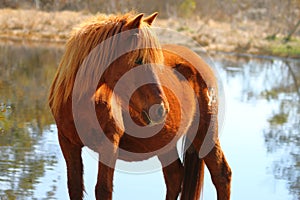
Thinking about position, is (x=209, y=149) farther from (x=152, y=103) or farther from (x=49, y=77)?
(x=49, y=77)

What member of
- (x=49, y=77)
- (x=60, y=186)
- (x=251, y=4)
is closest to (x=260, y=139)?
(x=60, y=186)

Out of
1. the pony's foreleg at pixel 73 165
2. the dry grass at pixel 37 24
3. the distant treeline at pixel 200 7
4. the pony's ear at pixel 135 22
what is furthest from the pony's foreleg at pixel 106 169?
the dry grass at pixel 37 24

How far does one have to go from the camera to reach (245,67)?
2452 centimetres

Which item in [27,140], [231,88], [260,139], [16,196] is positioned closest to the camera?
[16,196]

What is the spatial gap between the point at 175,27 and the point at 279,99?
1718 centimetres

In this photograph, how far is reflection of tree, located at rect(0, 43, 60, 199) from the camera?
22.4 ft

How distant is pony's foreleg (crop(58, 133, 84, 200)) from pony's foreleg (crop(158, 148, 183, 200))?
3.95 feet

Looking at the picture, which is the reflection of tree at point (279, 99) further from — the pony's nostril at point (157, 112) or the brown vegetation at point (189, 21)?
the brown vegetation at point (189, 21)

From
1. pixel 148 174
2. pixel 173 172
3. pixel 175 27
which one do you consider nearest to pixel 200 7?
pixel 175 27

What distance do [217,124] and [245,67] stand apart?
62.8 ft

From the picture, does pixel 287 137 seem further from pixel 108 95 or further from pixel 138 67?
pixel 138 67

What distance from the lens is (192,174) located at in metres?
5.71

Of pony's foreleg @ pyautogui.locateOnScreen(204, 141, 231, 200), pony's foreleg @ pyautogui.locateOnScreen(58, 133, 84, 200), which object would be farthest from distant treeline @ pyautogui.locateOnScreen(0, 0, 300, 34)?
pony's foreleg @ pyautogui.locateOnScreen(58, 133, 84, 200)

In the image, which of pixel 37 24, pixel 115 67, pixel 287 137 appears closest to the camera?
pixel 115 67
